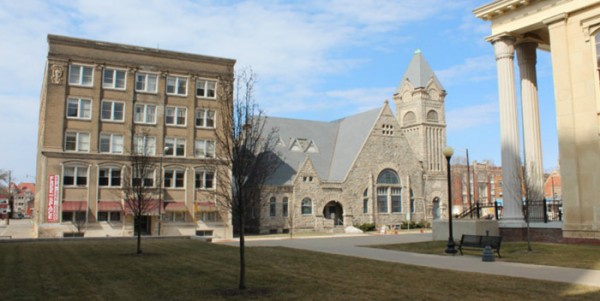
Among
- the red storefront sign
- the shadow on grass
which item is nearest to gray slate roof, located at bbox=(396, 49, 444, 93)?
the red storefront sign

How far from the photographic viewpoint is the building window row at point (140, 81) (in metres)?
49.4

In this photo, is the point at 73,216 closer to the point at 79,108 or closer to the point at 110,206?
the point at 110,206

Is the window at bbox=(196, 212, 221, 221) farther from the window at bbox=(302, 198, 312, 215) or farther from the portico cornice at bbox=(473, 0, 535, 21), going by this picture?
the portico cornice at bbox=(473, 0, 535, 21)

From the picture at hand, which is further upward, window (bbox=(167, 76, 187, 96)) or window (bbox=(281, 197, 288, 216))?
window (bbox=(167, 76, 187, 96))

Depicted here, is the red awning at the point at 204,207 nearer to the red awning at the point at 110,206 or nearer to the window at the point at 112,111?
the red awning at the point at 110,206

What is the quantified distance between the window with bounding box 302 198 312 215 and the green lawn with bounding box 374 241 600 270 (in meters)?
34.0

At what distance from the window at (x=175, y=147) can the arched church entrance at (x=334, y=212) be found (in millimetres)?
19446

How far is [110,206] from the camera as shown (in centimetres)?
4900

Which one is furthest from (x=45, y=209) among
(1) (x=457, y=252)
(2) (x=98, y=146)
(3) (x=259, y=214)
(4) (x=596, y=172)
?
(4) (x=596, y=172)

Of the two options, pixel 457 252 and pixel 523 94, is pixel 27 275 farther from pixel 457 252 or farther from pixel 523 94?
pixel 523 94

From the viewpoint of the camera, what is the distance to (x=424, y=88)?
7425 centimetres

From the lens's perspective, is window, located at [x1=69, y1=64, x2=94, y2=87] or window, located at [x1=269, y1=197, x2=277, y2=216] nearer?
window, located at [x1=69, y1=64, x2=94, y2=87]

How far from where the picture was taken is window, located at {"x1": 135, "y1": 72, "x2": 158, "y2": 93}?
5226cm

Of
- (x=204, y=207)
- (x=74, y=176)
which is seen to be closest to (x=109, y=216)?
(x=74, y=176)
